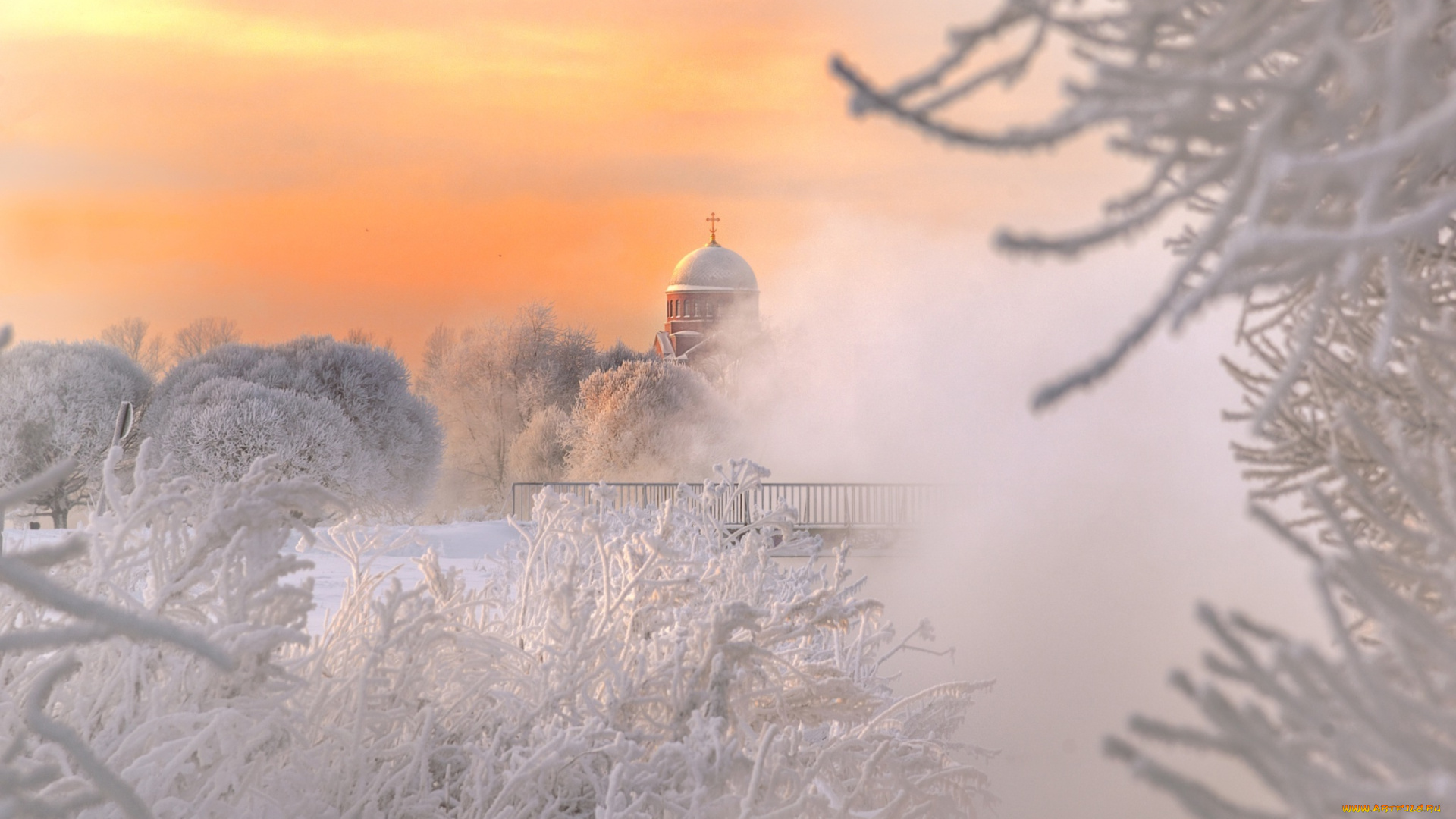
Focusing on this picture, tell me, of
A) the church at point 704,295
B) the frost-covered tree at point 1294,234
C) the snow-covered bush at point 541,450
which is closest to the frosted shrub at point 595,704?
the frost-covered tree at point 1294,234

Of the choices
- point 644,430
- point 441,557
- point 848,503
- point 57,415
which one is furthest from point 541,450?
point 441,557

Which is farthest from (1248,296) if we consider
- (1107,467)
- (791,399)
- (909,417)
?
(791,399)

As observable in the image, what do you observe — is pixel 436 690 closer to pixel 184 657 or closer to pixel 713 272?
pixel 184 657

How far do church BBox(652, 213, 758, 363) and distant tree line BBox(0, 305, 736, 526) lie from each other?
20.4 m

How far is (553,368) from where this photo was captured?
39750 mm

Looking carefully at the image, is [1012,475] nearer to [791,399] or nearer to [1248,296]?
[791,399]

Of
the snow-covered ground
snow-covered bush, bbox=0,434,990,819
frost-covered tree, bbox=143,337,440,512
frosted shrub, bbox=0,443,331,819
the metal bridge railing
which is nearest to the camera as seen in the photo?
frosted shrub, bbox=0,443,331,819

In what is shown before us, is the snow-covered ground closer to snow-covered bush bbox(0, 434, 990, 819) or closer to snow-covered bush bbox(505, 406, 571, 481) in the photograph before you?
snow-covered bush bbox(0, 434, 990, 819)

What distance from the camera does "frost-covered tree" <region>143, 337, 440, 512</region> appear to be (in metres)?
24.0

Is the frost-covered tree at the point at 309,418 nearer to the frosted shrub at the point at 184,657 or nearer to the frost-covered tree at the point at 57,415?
the frost-covered tree at the point at 57,415

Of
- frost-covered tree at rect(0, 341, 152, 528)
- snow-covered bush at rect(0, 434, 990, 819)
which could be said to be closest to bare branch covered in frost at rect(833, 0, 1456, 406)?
snow-covered bush at rect(0, 434, 990, 819)

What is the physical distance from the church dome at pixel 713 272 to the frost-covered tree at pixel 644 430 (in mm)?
25218

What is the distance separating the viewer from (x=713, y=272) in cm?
6175

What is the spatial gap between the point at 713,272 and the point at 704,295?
148 centimetres
